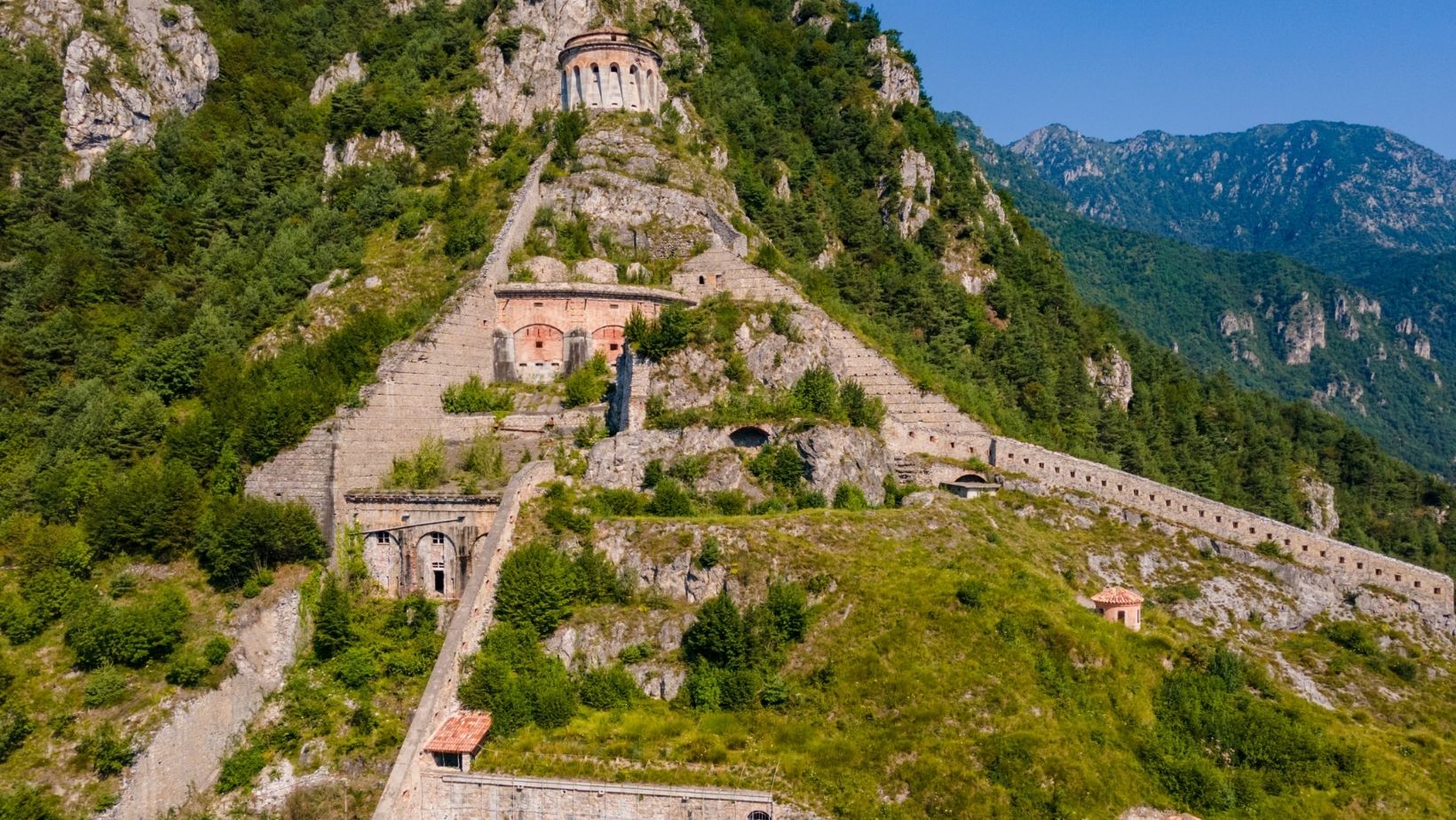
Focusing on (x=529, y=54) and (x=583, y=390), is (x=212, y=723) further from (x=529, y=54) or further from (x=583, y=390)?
(x=529, y=54)

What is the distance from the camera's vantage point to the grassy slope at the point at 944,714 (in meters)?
23.5

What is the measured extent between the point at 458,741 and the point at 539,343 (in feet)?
62.3

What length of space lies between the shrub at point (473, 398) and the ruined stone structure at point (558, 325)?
2000mm

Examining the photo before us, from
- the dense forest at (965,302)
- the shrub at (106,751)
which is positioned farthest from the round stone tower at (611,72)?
the shrub at (106,751)

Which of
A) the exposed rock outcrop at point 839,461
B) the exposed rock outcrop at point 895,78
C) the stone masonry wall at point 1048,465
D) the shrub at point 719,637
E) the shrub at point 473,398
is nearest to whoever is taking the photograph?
the shrub at point 719,637

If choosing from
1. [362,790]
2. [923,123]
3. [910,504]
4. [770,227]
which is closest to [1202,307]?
[923,123]

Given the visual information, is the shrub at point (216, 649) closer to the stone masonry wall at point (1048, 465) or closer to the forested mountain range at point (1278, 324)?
the stone masonry wall at point (1048, 465)

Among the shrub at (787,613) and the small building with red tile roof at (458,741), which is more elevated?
the shrub at (787,613)

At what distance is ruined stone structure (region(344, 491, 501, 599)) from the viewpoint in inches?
1240

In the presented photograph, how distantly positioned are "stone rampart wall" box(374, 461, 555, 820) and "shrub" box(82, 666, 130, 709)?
316 inches

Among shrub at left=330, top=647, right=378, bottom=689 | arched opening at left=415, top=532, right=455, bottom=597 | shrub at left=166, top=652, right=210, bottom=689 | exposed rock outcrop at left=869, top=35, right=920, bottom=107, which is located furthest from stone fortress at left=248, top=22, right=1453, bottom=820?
exposed rock outcrop at left=869, top=35, right=920, bottom=107

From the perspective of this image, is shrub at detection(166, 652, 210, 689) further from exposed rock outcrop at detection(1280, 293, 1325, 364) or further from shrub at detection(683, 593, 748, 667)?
exposed rock outcrop at detection(1280, 293, 1325, 364)

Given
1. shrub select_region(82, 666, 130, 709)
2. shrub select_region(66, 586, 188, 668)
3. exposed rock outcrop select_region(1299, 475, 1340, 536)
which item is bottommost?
exposed rock outcrop select_region(1299, 475, 1340, 536)

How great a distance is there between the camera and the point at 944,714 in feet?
81.5
